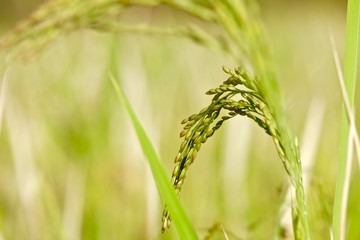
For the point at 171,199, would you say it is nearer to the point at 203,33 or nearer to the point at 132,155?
the point at 203,33

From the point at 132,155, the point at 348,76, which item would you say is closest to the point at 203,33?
the point at 348,76

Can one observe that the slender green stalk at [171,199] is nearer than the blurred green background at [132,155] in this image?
Yes

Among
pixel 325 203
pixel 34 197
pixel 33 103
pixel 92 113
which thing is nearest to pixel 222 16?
pixel 325 203

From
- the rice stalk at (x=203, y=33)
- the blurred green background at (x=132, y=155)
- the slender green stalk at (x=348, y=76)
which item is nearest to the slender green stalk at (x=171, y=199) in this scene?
the rice stalk at (x=203, y=33)

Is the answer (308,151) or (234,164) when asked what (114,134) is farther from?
(308,151)

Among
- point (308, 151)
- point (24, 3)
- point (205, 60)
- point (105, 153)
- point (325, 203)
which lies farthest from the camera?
point (24, 3)

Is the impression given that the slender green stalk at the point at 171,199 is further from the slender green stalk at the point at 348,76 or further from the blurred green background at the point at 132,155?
the blurred green background at the point at 132,155

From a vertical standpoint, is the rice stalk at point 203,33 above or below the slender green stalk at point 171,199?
above
